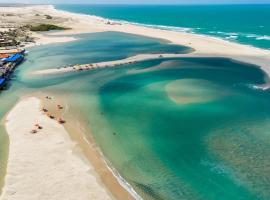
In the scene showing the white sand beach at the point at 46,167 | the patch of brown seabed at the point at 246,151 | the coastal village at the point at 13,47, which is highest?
the patch of brown seabed at the point at 246,151

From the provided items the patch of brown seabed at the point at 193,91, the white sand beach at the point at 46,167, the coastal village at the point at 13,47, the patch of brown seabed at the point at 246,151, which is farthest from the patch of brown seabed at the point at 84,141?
the patch of brown seabed at the point at 193,91

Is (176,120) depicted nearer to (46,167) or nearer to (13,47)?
(46,167)

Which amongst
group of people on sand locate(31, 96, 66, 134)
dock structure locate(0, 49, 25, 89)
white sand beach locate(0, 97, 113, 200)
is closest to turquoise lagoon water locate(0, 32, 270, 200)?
dock structure locate(0, 49, 25, 89)

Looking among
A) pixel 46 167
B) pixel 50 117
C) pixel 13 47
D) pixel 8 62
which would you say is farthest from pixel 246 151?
pixel 13 47

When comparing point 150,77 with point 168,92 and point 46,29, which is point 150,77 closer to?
point 168,92

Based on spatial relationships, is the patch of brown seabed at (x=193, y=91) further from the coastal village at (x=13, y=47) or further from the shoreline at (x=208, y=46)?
the coastal village at (x=13, y=47)

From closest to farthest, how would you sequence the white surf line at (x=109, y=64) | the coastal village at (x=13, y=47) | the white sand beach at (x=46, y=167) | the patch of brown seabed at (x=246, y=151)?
1. the white sand beach at (x=46, y=167)
2. the patch of brown seabed at (x=246, y=151)
3. the coastal village at (x=13, y=47)
4. the white surf line at (x=109, y=64)

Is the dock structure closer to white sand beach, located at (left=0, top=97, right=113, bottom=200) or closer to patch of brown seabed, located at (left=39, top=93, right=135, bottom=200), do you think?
patch of brown seabed, located at (left=39, top=93, right=135, bottom=200)
